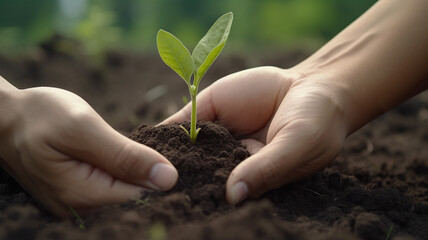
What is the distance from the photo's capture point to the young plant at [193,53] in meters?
1.68

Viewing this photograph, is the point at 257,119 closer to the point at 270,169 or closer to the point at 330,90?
the point at 330,90

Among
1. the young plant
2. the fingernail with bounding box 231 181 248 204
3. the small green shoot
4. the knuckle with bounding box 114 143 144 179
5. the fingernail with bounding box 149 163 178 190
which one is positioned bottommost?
the small green shoot

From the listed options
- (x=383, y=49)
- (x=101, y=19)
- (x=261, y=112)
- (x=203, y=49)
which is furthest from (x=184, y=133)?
(x=101, y=19)

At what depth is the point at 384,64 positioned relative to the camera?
6.84 feet

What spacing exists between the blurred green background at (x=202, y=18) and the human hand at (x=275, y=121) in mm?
4034

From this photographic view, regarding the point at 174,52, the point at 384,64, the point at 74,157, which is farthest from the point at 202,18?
the point at 74,157

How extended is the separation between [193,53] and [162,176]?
1.85ft

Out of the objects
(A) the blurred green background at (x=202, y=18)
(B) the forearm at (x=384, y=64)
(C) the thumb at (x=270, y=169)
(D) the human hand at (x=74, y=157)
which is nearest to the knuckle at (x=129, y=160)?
(D) the human hand at (x=74, y=157)

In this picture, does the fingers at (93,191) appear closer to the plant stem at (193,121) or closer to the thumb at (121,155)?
the thumb at (121,155)

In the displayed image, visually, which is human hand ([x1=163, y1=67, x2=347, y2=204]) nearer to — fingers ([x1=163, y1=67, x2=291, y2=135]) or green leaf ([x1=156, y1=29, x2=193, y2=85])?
fingers ([x1=163, y1=67, x2=291, y2=135])

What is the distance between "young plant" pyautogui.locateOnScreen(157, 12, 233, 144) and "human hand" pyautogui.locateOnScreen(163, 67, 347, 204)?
0.34 m

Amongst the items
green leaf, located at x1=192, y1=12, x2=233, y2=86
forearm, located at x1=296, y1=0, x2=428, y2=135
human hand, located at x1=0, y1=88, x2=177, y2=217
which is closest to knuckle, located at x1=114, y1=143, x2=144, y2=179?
human hand, located at x1=0, y1=88, x2=177, y2=217

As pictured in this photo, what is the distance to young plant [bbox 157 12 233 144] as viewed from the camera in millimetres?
1684

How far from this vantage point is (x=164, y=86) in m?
4.45
